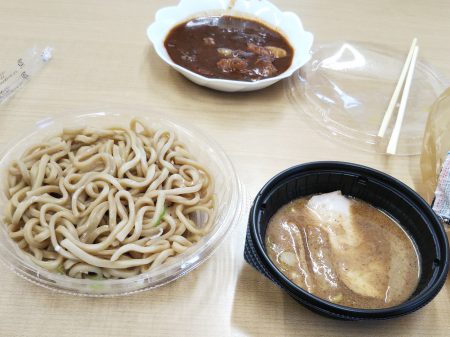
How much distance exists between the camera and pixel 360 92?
161 cm

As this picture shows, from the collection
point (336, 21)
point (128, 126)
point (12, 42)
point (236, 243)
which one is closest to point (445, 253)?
point (236, 243)

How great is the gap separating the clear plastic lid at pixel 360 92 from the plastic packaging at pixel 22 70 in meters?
0.86

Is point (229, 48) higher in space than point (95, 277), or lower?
higher

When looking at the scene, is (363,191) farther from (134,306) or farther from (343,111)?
(134,306)

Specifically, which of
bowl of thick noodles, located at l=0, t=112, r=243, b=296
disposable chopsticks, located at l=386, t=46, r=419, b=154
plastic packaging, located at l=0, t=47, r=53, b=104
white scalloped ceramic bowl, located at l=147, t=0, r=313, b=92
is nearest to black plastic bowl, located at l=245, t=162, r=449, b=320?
bowl of thick noodles, located at l=0, t=112, r=243, b=296

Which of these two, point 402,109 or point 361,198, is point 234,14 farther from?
point 361,198

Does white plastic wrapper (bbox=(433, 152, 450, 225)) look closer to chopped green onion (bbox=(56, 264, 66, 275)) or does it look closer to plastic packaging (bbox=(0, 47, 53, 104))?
chopped green onion (bbox=(56, 264, 66, 275))

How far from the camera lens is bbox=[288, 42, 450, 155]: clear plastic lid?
147cm

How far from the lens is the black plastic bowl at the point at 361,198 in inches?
35.0

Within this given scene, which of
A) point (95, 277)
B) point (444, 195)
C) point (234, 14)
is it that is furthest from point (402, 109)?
point (95, 277)

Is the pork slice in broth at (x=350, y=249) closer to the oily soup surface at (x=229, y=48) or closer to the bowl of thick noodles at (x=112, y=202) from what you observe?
the bowl of thick noodles at (x=112, y=202)

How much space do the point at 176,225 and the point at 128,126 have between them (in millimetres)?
359

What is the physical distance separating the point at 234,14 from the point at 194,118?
1.85ft

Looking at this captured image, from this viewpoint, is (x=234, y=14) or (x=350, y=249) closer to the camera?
(x=350, y=249)
